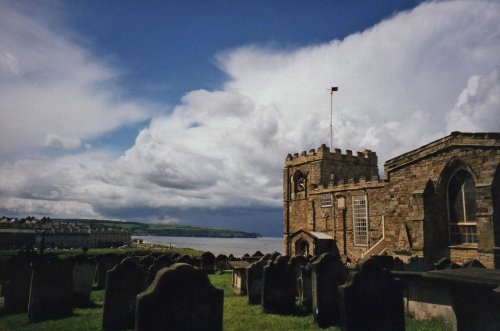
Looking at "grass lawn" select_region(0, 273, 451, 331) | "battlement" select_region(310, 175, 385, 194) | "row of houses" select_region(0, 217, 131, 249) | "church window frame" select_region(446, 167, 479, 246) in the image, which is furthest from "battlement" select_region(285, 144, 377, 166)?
"row of houses" select_region(0, 217, 131, 249)

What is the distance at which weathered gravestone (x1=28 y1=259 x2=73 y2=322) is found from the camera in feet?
35.8

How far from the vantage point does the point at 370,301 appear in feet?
23.0

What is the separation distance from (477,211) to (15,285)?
19.3 metres

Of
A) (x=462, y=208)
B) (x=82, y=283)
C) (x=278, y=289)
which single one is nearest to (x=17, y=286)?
(x=82, y=283)

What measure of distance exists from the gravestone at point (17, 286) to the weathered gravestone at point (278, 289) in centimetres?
823

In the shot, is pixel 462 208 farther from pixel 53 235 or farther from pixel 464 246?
pixel 53 235

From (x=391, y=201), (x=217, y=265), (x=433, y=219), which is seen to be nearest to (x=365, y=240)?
(x=391, y=201)

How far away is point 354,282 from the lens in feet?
22.8

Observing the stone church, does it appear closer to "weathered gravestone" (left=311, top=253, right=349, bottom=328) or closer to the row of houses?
"weathered gravestone" (left=311, top=253, right=349, bottom=328)

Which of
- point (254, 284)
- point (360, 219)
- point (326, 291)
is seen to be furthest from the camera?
point (360, 219)

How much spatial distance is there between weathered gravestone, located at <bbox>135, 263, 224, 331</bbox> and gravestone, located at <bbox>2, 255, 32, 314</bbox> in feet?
31.1

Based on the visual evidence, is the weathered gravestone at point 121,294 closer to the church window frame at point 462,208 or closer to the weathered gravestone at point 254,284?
the weathered gravestone at point 254,284

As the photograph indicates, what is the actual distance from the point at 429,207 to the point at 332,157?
16897 mm

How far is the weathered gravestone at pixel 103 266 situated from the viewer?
741 inches
